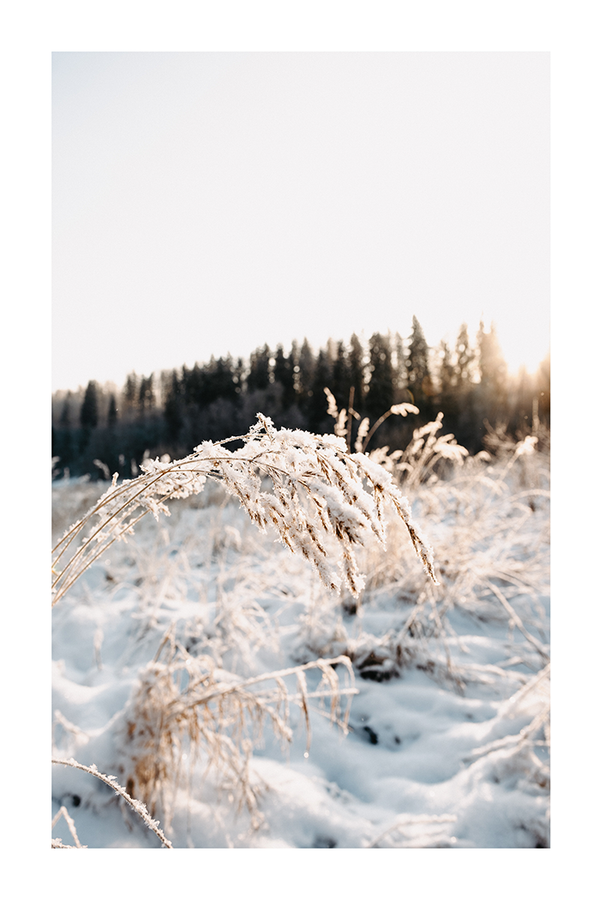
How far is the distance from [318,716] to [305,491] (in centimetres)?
131

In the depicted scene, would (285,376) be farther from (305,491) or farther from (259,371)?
(305,491)

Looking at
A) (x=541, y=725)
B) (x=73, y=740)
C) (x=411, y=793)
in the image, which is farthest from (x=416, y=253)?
(x=73, y=740)

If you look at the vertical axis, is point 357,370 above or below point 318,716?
above

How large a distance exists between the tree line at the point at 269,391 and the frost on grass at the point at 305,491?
16.5ft

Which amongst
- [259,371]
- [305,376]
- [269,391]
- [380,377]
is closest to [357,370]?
[380,377]

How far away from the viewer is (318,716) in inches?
55.3

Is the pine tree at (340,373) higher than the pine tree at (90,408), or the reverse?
the pine tree at (340,373)

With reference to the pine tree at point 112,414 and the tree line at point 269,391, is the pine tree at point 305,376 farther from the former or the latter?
the pine tree at point 112,414

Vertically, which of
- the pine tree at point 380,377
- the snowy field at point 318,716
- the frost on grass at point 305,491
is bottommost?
the snowy field at point 318,716

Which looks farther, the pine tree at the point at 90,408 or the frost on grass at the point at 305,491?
the pine tree at the point at 90,408

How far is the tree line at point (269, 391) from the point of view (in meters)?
6.06

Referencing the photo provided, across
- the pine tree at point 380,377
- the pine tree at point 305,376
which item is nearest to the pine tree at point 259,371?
the pine tree at point 305,376

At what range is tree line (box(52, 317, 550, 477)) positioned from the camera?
19.9 feet

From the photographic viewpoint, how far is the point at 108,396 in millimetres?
6996
